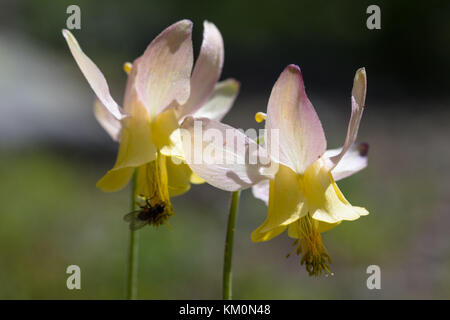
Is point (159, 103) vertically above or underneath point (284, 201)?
above

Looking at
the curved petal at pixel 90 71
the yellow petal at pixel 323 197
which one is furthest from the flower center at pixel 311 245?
the curved petal at pixel 90 71

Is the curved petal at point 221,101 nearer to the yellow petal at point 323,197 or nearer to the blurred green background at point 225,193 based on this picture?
the yellow petal at point 323,197

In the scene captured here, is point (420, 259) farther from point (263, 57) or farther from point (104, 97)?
point (263, 57)

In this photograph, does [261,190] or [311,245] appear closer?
[311,245]

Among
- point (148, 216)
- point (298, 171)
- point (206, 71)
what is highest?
point (206, 71)

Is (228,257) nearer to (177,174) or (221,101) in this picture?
(177,174)

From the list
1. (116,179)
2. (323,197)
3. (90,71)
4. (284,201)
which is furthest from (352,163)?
(90,71)
